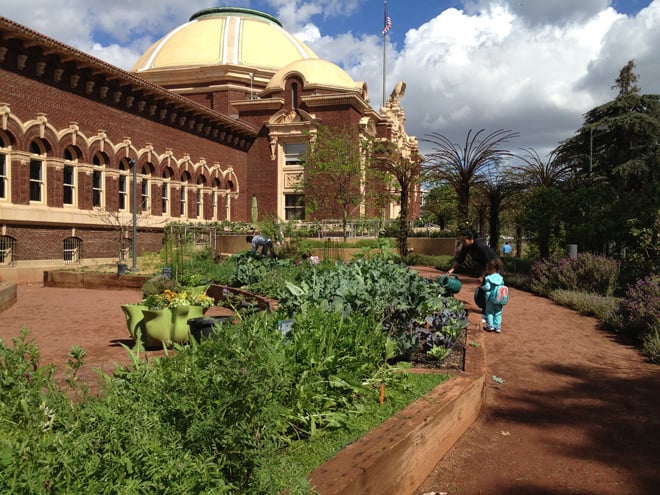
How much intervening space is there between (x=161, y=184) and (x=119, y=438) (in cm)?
Result: 2849

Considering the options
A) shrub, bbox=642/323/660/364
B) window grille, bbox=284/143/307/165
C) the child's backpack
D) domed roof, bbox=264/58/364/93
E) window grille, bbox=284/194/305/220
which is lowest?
shrub, bbox=642/323/660/364

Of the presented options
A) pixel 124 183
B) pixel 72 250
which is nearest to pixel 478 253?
pixel 72 250

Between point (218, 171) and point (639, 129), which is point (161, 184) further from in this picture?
point (639, 129)

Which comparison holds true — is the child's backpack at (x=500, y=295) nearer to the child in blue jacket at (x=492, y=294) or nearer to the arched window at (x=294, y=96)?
the child in blue jacket at (x=492, y=294)

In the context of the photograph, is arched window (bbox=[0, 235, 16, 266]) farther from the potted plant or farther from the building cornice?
the potted plant

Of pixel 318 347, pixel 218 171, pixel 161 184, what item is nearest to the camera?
pixel 318 347

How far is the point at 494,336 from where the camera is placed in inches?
323

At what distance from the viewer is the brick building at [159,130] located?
20812 mm

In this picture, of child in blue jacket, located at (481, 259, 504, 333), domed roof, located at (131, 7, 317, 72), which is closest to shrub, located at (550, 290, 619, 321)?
child in blue jacket, located at (481, 259, 504, 333)

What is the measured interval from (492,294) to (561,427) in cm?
349

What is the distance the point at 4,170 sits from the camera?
66.7 ft

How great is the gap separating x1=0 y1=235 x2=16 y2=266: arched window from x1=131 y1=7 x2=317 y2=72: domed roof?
26057mm

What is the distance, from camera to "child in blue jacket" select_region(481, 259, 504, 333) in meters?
8.23

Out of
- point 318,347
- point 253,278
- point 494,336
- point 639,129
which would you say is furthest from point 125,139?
point 639,129
